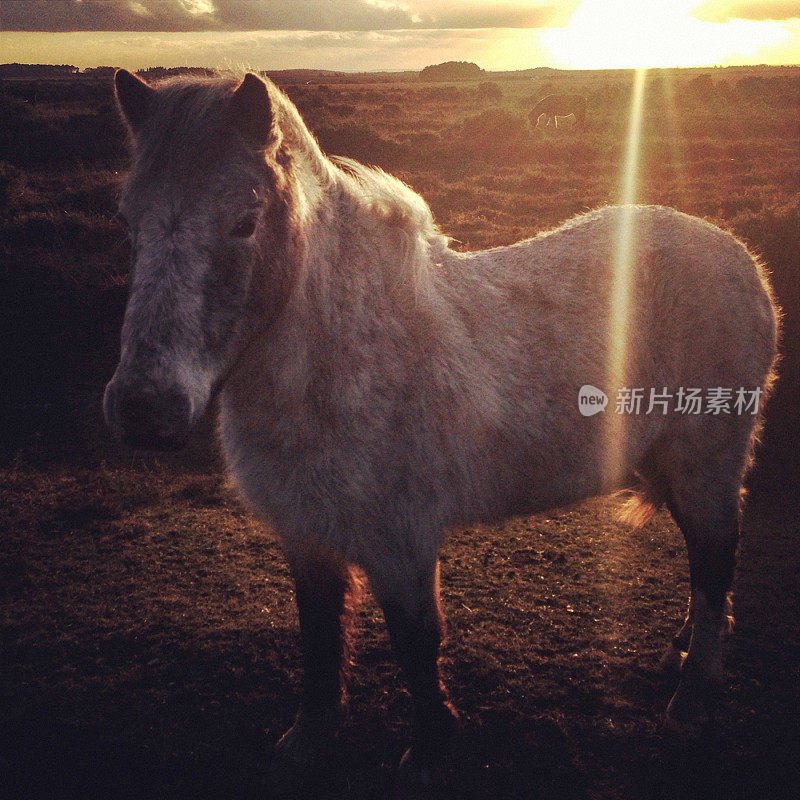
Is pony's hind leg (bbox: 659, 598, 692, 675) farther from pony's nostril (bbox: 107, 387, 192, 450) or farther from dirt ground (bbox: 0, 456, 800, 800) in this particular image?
pony's nostril (bbox: 107, 387, 192, 450)

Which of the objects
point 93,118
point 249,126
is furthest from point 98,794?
point 93,118

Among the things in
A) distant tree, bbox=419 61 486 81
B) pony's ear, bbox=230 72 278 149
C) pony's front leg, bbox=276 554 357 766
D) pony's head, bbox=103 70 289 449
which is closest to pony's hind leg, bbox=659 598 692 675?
pony's front leg, bbox=276 554 357 766

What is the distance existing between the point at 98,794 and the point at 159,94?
2.80 meters

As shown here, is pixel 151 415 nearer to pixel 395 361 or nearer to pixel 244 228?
pixel 244 228

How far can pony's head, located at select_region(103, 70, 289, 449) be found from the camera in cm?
158

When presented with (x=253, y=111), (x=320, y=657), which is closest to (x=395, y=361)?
(x=253, y=111)

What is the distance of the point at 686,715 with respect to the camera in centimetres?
283

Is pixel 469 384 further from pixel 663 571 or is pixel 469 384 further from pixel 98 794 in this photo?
pixel 663 571

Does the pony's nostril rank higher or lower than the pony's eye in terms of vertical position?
lower

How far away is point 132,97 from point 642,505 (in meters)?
3.27

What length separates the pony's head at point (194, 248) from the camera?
5.18ft

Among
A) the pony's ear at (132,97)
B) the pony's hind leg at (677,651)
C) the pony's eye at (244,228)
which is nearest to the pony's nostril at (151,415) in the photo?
the pony's eye at (244,228)

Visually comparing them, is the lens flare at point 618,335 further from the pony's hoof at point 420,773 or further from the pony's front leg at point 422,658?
the pony's hoof at point 420,773

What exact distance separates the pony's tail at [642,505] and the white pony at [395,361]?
0.05 metres
